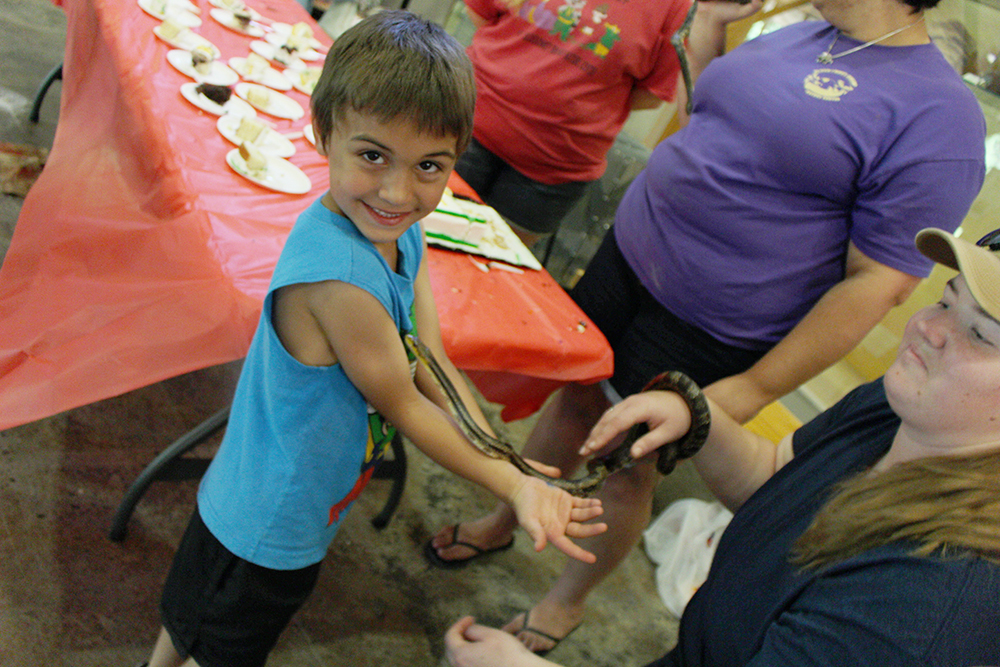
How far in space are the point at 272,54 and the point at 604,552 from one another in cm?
232

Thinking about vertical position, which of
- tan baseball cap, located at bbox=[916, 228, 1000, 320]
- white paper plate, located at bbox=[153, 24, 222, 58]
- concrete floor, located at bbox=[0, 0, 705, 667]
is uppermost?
tan baseball cap, located at bbox=[916, 228, 1000, 320]

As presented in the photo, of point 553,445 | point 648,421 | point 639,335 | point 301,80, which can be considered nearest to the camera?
Result: point 648,421

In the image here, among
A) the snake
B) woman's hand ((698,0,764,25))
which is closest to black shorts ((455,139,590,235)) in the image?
woman's hand ((698,0,764,25))

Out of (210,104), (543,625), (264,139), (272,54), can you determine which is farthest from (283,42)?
(543,625)

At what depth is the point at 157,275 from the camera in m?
1.40

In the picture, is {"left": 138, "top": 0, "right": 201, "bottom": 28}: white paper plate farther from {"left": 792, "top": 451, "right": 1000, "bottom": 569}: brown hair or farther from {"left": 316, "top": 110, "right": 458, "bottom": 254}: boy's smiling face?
{"left": 792, "top": 451, "right": 1000, "bottom": 569}: brown hair

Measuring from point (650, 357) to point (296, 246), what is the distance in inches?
41.6

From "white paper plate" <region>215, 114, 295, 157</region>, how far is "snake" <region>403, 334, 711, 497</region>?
1.05m

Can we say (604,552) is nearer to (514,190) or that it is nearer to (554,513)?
(554,513)

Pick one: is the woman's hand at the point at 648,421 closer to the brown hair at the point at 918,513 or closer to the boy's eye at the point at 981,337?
the brown hair at the point at 918,513

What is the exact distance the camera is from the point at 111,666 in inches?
58.7

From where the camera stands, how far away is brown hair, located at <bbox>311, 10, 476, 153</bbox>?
87cm

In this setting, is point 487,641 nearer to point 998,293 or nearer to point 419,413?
point 419,413

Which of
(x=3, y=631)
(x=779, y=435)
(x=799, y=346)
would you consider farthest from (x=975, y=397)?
(x=779, y=435)
